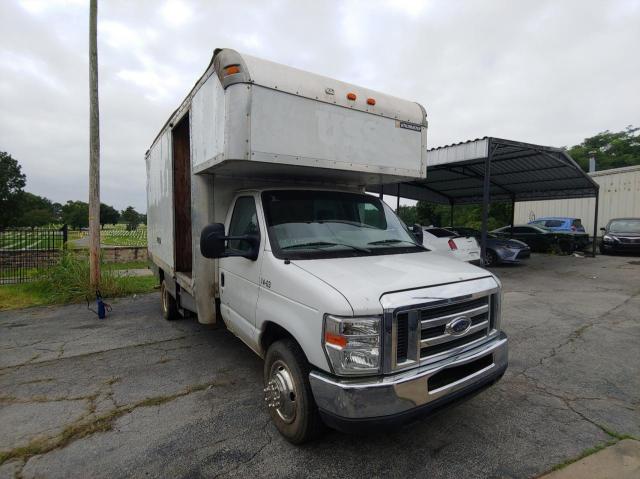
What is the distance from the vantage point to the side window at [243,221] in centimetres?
349

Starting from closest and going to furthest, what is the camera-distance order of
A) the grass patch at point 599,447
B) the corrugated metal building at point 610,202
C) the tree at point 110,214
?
the grass patch at point 599,447 → the corrugated metal building at point 610,202 → the tree at point 110,214

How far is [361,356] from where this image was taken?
226 centimetres

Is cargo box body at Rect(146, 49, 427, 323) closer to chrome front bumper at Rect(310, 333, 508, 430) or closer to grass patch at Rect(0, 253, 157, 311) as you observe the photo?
chrome front bumper at Rect(310, 333, 508, 430)

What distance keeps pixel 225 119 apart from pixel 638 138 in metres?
46.9

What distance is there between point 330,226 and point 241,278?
1.02m

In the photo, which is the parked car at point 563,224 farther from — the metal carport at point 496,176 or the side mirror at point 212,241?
the side mirror at point 212,241

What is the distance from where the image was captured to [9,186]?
4916 cm

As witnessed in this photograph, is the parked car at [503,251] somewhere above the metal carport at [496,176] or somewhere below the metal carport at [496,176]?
below

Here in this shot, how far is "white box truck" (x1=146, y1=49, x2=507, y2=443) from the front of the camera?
2279 millimetres

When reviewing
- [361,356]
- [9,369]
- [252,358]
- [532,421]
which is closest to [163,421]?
[252,358]

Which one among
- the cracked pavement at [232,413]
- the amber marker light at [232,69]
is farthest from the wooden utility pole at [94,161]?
the amber marker light at [232,69]

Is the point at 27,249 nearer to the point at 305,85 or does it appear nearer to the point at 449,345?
the point at 305,85

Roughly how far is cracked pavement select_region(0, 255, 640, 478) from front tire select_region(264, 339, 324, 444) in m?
0.18

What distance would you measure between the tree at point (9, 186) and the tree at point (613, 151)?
68.9 m
